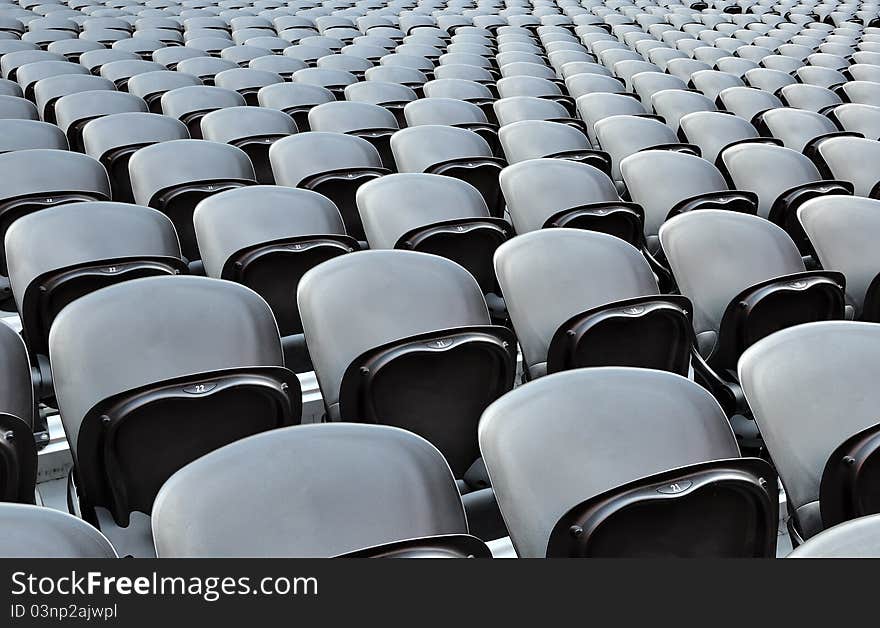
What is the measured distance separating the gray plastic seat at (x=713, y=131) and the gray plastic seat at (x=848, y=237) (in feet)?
4.70

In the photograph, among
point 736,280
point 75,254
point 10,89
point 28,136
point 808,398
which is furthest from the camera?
point 10,89

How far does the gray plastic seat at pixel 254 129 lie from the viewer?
4.03 meters

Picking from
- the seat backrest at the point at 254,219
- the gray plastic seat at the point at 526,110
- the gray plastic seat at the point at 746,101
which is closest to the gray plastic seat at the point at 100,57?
the gray plastic seat at the point at 526,110

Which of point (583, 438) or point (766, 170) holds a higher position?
point (583, 438)

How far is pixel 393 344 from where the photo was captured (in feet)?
6.69

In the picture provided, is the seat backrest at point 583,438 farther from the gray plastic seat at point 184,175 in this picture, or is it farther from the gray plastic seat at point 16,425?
the gray plastic seat at point 184,175

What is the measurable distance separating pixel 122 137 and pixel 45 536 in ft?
9.53

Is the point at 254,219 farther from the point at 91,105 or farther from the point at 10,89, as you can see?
the point at 10,89

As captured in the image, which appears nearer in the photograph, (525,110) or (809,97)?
(525,110)

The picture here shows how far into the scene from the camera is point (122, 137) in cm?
394

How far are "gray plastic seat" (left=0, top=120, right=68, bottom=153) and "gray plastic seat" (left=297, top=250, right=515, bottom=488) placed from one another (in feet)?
6.62

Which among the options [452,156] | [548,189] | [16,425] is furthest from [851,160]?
[16,425]

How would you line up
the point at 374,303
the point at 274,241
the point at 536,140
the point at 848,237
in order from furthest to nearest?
the point at 536,140 < the point at 848,237 < the point at 274,241 < the point at 374,303

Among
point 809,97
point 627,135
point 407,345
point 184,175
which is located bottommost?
point 809,97
